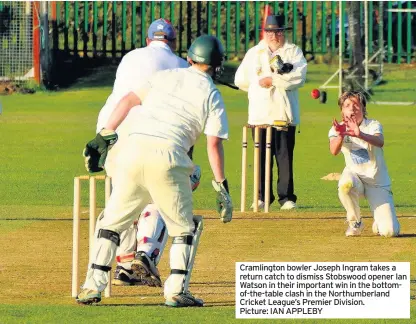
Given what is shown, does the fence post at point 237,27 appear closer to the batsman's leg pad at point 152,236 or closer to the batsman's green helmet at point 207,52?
the batsman's leg pad at point 152,236

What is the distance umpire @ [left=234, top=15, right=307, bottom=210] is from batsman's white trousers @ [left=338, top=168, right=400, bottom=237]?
2.20 m

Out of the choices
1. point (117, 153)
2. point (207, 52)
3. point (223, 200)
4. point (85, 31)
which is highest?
point (207, 52)

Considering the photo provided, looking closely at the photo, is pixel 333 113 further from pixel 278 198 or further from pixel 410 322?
pixel 410 322

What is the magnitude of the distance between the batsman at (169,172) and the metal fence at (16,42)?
25198 mm

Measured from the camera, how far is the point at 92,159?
387 inches

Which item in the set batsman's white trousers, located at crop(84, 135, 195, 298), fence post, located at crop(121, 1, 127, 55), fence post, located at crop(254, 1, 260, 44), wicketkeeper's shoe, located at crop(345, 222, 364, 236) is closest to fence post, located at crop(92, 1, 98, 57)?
fence post, located at crop(121, 1, 127, 55)

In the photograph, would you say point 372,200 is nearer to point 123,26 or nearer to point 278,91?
point 278,91

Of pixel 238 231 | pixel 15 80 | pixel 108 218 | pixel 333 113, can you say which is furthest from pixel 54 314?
pixel 15 80

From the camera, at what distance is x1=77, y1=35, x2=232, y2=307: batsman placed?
9227 mm

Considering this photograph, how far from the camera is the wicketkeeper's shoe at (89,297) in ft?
30.6

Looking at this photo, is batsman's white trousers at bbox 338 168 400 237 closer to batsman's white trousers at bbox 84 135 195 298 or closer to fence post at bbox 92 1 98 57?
batsman's white trousers at bbox 84 135 195 298

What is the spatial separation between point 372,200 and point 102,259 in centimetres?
449

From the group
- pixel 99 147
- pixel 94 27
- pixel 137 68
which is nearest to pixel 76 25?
pixel 94 27

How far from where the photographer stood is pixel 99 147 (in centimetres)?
975
